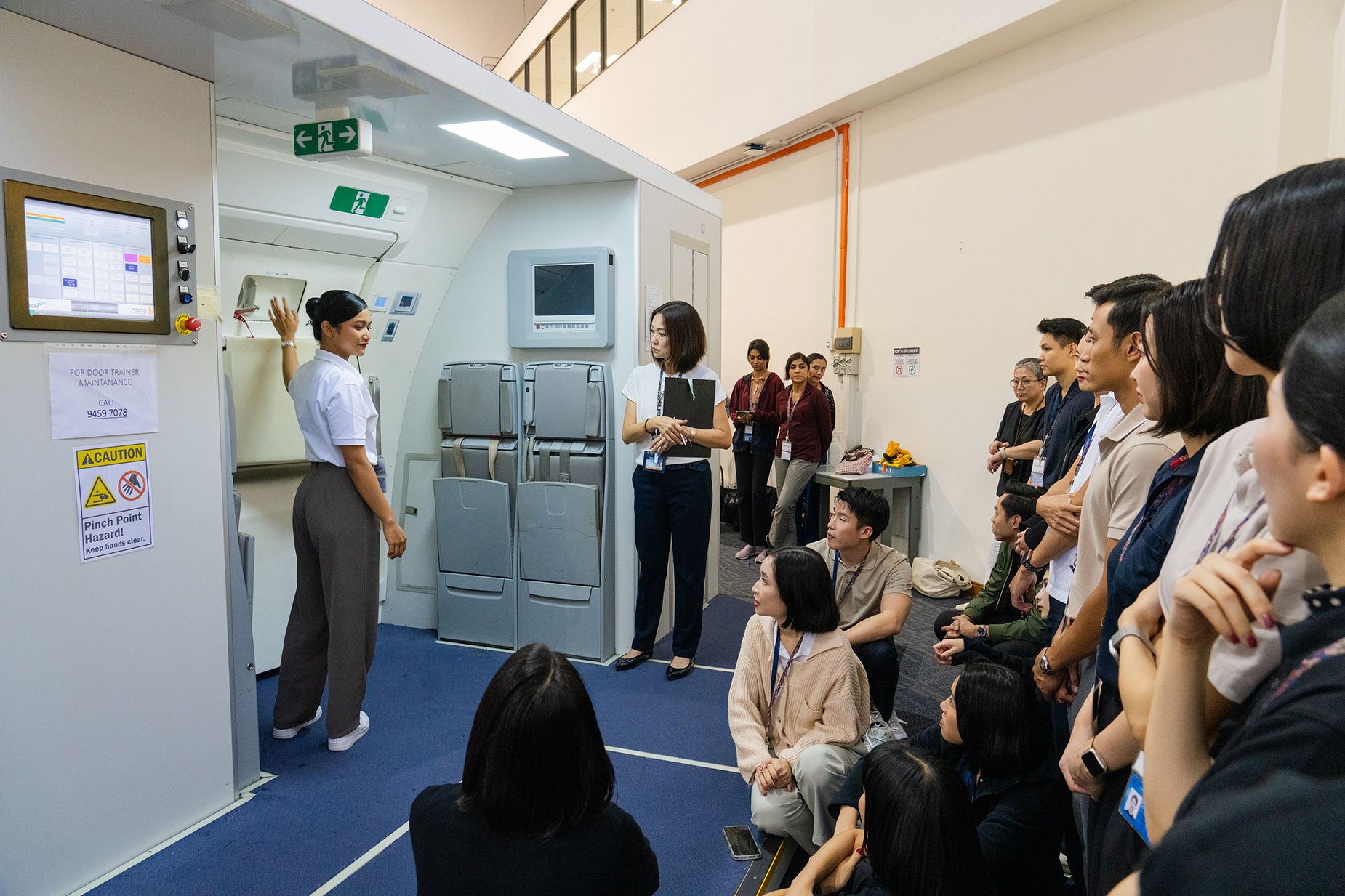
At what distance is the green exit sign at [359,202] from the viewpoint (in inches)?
120

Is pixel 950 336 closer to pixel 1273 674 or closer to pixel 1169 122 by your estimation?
pixel 1169 122

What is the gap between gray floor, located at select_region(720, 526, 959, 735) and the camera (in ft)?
9.66

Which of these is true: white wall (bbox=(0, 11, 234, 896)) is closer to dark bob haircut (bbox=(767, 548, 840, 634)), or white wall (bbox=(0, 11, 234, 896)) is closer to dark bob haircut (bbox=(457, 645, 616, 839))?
dark bob haircut (bbox=(457, 645, 616, 839))

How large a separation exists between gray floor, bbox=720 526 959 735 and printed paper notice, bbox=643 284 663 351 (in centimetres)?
180

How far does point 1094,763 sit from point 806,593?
42.3 inches

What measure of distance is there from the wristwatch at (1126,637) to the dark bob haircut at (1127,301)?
87 centimetres

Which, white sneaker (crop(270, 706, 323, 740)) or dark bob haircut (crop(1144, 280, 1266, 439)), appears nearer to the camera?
dark bob haircut (crop(1144, 280, 1266, 439))

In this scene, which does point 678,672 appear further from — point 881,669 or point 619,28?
point 619,28

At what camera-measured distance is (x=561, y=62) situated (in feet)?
32.2

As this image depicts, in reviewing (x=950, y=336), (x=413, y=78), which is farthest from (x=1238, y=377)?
(x=950, y=336)

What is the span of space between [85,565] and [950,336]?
4485 mm

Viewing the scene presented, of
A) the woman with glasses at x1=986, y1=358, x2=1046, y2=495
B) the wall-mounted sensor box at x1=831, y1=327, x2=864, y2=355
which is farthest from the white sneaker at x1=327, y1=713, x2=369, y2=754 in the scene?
the wall-mounted sensor box at x1=831, y1=327, x2=864, y2=355

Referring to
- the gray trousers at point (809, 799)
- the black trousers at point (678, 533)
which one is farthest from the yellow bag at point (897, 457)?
the gray trousers at point (809, 799)

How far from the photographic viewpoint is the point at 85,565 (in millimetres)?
1900
